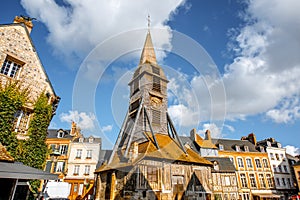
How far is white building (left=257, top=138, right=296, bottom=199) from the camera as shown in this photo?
2670 centimetres

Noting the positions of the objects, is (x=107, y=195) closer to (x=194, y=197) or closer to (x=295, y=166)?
(x=194, y=197)

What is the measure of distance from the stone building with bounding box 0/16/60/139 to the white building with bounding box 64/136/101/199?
15995 millimetres

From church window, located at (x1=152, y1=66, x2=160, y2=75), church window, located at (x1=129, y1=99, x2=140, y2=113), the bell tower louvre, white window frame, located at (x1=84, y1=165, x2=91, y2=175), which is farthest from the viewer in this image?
white window frame, located at (x1=84, y1=165, x2=91, y2=175)

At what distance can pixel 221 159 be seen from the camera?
24.1m

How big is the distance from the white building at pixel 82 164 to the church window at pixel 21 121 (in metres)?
16.3

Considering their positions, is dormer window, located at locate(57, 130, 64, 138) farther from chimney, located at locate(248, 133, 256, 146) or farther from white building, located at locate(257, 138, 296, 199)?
chimney, located at locate(248, 133, 256, 146)

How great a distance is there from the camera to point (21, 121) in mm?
8953

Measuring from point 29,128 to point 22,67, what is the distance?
3.17 m

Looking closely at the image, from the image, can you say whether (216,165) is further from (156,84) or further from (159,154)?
(159,154)

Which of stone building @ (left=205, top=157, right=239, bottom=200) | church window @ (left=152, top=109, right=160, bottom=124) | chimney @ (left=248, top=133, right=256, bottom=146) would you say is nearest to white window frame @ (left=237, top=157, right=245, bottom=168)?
stone building @ (left=205, top=157, right=239, bottom=200)

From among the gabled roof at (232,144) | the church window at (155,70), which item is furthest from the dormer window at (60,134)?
the gabled roof at (232,144)

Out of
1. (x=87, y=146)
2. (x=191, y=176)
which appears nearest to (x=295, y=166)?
(x=191, y=176)

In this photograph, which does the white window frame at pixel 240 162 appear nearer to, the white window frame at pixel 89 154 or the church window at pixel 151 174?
the church window at pixel 151 174

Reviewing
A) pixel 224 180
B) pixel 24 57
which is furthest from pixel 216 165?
pixel 24 57
